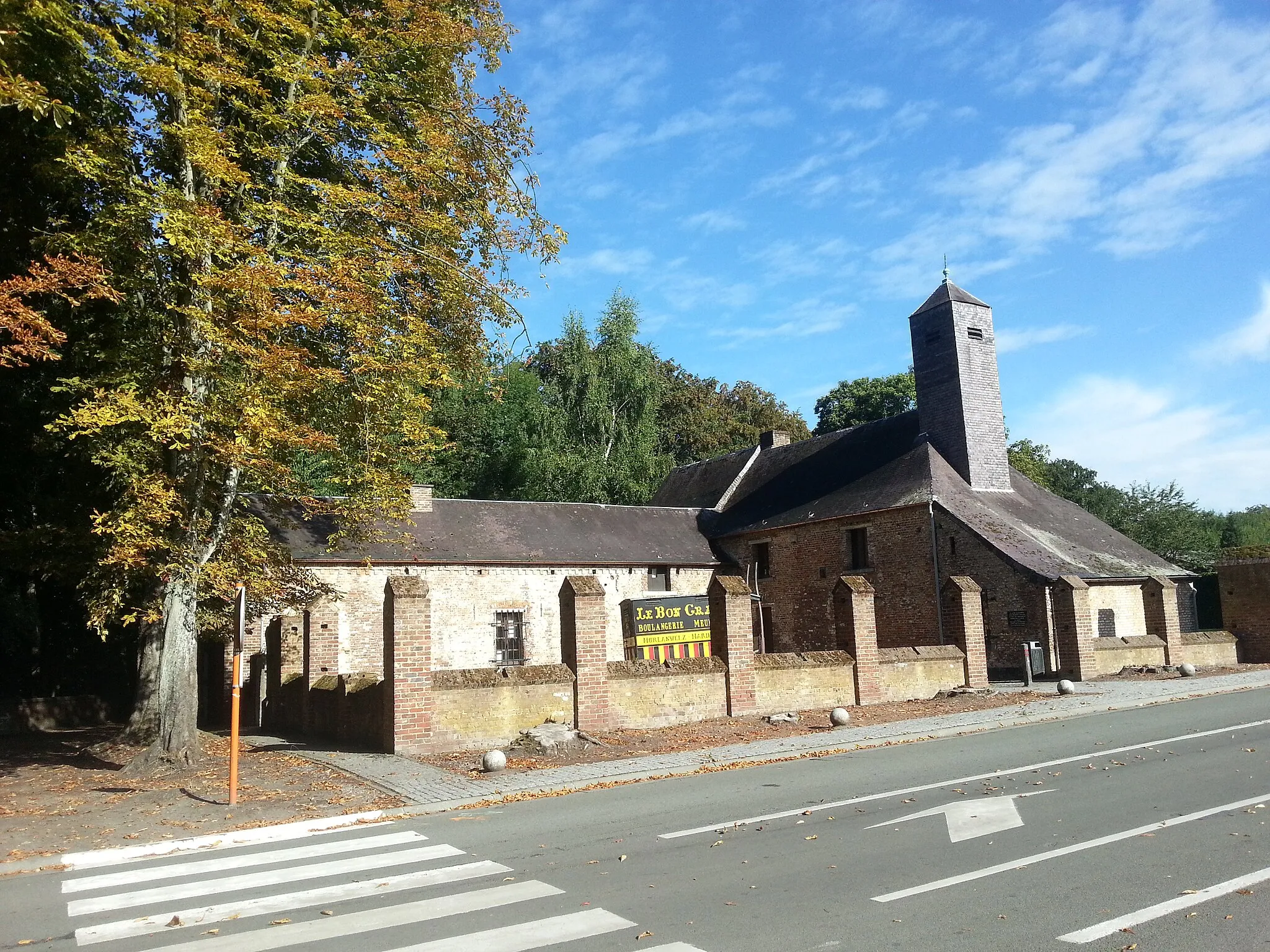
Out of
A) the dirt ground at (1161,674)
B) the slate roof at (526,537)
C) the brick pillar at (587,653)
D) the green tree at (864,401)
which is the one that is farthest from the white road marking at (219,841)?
the green tree at (864,401)

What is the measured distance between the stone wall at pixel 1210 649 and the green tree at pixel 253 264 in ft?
70.3

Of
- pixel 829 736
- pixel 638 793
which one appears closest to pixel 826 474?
pixel 829 736

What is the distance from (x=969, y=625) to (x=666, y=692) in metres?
8.06

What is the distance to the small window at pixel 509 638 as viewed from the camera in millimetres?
24906

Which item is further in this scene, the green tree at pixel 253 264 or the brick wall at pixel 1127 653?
the brick wall at pixel 1127 653

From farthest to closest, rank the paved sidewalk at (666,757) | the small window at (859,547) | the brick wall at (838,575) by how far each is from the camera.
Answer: the small window at (859,547) → the brick wall at (838,575) → the paved sidewalk at (666,757)

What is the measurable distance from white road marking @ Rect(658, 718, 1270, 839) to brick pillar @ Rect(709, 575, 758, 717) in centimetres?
617

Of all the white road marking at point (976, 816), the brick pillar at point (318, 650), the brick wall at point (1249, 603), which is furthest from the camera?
the brick wall at point (1249, 603)

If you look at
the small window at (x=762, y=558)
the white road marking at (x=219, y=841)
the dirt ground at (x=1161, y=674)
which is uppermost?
the small window at (x=762, y=558)

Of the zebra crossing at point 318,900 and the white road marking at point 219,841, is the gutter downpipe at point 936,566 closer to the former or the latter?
the white road marking at point 219,841

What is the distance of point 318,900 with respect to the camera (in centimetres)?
632

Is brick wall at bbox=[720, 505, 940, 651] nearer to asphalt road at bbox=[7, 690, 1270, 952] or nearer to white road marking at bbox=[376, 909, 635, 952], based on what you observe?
asphalt road at bbox=[7, 690, 1270, 952]

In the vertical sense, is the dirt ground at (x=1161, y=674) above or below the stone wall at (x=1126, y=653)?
below

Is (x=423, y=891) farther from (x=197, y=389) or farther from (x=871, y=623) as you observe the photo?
(x=871, y=623)
